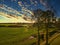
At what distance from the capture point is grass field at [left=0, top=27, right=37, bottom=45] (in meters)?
8.12

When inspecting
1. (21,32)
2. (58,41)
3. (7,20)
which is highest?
(7,20)

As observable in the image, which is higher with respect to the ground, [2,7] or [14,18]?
[2,7]

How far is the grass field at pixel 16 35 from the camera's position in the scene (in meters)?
8.12

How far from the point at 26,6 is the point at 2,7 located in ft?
4.32

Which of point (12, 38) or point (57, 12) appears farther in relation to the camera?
point (57, 12)

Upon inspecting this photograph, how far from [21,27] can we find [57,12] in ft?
7.15

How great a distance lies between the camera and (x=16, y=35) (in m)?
8.30

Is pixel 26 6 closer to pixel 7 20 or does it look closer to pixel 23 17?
pixel 23 17

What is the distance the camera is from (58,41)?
27.9ft

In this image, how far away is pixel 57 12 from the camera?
8711 mm

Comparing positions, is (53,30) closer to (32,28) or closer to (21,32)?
(32,28)

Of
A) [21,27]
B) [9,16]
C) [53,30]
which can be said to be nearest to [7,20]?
[9,16]

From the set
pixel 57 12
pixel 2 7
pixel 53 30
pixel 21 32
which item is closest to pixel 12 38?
pixel 21 32

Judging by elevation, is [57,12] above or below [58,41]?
above
